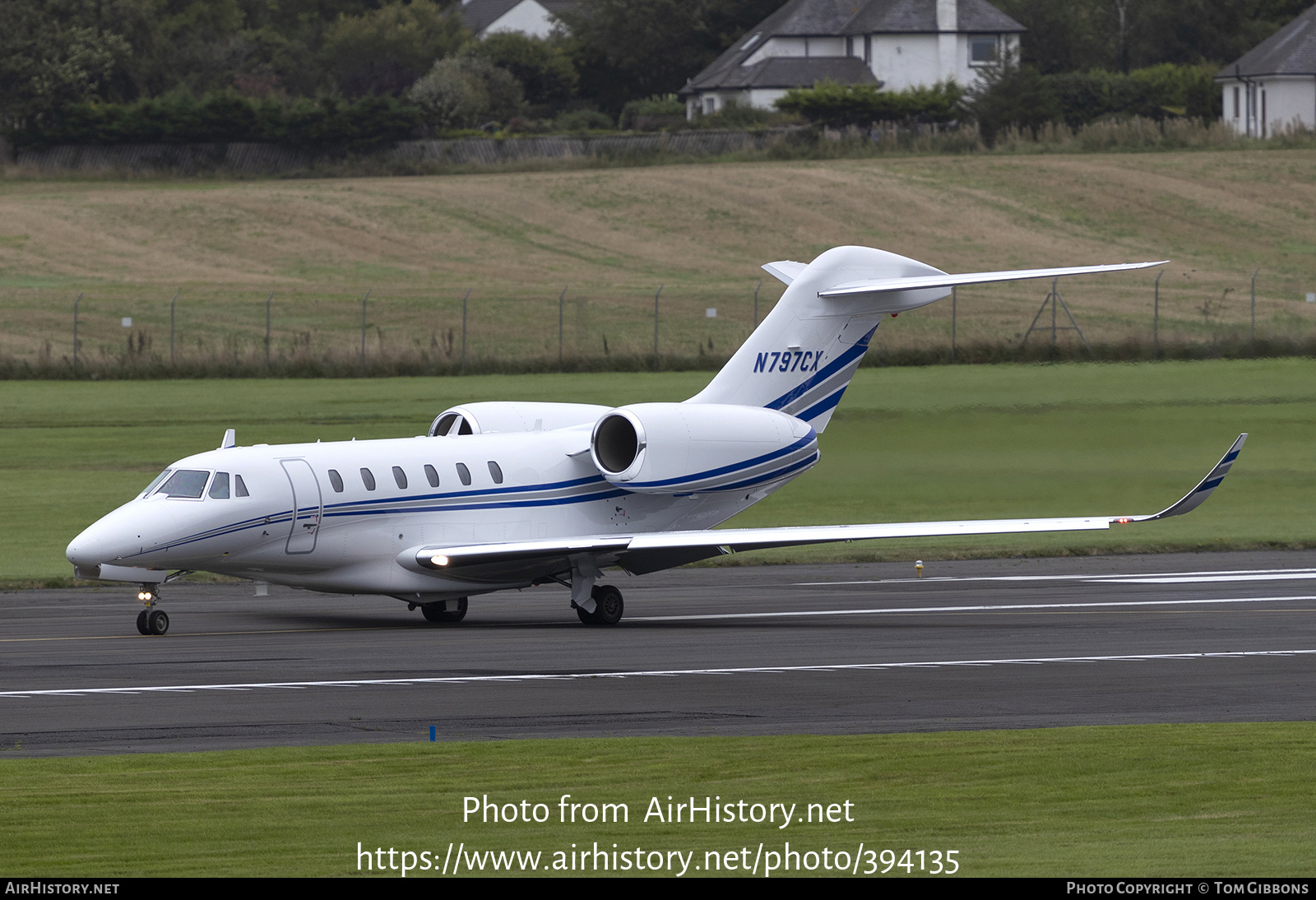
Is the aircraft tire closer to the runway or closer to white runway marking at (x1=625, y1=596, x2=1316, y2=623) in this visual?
the runway

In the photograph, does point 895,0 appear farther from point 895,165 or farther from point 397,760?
point 397,760

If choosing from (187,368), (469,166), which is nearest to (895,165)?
(469,166)

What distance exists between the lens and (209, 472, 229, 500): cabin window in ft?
89.6

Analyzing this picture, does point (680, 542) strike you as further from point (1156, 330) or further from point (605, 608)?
point (1156, 330)

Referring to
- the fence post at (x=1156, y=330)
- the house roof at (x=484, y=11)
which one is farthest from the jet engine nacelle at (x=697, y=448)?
the house roof at (x=484, y=11)

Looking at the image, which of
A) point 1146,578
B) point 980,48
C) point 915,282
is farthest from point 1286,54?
point 915,282

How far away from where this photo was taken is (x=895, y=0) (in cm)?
14312

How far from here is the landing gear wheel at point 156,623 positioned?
27234 millimetres

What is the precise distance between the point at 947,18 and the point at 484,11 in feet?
200

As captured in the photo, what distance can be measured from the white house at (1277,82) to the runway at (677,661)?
97.4m

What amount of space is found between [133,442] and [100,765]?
40.7 meters

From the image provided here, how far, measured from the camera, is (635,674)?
23656 mm

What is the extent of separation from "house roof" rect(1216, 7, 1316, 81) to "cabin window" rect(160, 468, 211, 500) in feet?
361

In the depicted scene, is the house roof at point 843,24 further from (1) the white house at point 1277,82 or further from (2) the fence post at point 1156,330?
(2) the fence post at point 1156,330
